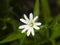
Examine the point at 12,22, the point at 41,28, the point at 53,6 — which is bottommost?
the point at 41,28

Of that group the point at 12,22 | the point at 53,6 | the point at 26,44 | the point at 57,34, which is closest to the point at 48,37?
the point at 57,34

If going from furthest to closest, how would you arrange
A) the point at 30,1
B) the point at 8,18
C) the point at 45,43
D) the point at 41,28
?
1. the point at 30,1
2. the point at 8,18
3. the point at 45,43
4. the point at 41,28

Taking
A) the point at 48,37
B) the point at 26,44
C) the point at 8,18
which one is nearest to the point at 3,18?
the point at 8,18

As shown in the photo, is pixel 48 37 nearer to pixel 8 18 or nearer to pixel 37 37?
pixel 37 37

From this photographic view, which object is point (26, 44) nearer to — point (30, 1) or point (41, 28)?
point (41, 28)

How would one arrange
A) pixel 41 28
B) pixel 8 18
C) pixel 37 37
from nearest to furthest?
pixel 41 28
pixel 37 37
pixel 8 18

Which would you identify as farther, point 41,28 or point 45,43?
point 45,43

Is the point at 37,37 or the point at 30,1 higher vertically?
the point at 30,1

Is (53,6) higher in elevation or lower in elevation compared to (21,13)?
higher

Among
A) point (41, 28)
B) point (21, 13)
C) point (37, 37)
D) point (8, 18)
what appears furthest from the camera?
point (21, 13)
